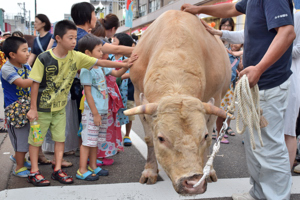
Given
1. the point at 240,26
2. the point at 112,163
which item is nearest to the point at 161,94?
the point at 112,163

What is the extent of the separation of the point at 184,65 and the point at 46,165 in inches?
106

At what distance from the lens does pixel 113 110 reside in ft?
14.2

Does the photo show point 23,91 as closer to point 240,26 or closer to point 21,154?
point 21,154

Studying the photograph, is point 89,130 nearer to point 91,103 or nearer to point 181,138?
point 91,103

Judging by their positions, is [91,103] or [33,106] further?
[91,103]

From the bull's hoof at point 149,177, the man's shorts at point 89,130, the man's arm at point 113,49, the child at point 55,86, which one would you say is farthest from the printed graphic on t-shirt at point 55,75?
the bull's hoof at point 149,177

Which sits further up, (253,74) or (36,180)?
(253,74)

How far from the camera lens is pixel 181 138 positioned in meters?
2.45

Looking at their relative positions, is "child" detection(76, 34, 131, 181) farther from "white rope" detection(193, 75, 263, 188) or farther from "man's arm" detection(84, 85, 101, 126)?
"white rope" detection(193, 75, 263, 188)

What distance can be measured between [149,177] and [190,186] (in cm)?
163

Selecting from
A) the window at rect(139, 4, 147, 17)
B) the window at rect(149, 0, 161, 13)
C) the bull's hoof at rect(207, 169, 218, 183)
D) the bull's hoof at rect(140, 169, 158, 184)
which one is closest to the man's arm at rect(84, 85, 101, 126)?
the bull's hoof at rect(140, 169, 158, 184)

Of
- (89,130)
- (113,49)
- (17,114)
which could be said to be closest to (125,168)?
(89,130)

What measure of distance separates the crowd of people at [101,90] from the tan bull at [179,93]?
465 millimetres

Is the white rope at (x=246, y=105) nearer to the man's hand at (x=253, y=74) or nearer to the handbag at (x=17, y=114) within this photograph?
the man's hand at (x=253, y=74)
